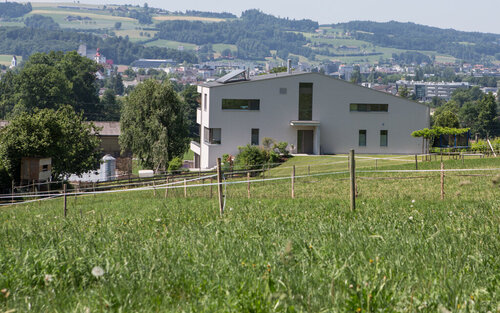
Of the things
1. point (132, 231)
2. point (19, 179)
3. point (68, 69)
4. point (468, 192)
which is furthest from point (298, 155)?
point (68, 69)

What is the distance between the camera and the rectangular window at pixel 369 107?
56188mm

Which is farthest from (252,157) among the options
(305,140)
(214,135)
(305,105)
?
(305,105)

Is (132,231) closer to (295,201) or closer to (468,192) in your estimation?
(295,201)

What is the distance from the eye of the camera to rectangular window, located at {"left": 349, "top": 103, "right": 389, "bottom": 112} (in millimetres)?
56188

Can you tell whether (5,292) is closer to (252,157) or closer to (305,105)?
(252,157)

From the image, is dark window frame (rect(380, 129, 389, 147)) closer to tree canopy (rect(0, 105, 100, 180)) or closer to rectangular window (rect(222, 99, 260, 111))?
rectangular window (rect(222, 99, 260, 111))

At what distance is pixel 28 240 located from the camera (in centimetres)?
843

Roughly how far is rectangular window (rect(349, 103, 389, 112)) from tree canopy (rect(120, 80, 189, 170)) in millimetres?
14711

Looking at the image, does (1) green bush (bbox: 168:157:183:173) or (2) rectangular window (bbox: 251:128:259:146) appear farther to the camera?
(2) rectangular window (bbox: 251:128:259:146)

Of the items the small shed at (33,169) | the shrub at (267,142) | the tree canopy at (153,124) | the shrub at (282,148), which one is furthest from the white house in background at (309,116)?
the small shed at (33,169)

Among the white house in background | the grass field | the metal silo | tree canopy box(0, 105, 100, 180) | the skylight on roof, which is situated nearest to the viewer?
the grass field

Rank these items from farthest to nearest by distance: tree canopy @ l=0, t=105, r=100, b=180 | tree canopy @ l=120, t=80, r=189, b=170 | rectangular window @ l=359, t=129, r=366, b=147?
1. rectangular window @ l=359, t=129, r=366, b=147
2. tree canopy @ l=120, t=80, r=189, b=170
3. tree canopy @ l=0, t=105, r=100, b=180

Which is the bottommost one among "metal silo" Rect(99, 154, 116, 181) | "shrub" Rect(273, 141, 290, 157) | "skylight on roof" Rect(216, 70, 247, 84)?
"metal silo" Rect(99, 154, 116, 181)

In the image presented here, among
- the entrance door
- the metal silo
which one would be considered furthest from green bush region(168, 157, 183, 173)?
the entrance door
